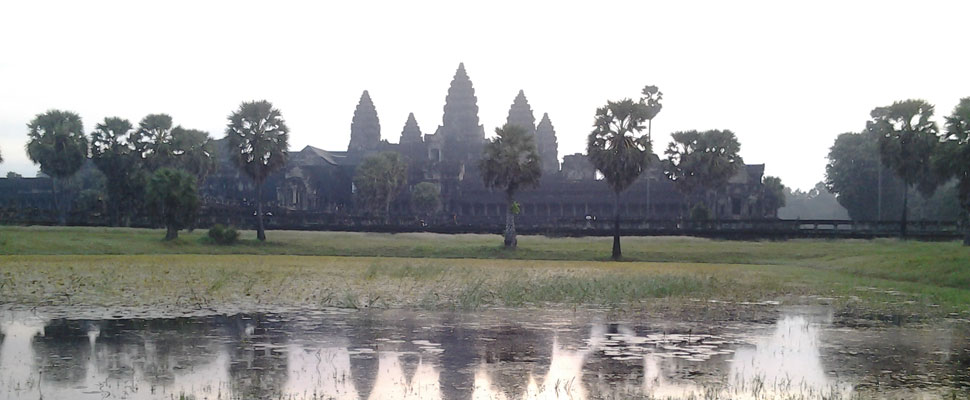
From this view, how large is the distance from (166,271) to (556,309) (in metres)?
16.5

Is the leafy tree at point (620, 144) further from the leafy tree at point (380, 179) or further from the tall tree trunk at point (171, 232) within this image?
the leafy tree at point (380, 179)

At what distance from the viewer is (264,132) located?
66.4m

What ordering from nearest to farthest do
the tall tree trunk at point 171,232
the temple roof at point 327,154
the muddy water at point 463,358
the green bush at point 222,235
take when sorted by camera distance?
1. the muddy water at point 463,358
2. the tall tree trunk at point 171,232
3. the green bush at point 222,235
4. the temple roof at point 327,154

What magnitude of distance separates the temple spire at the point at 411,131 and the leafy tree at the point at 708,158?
6165 centimetres

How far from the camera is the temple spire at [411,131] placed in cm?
13938

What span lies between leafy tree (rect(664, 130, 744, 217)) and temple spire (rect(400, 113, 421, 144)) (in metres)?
61.6

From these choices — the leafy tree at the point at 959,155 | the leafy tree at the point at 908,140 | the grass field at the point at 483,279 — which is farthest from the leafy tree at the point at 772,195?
the leafy tree at the point at 959,155

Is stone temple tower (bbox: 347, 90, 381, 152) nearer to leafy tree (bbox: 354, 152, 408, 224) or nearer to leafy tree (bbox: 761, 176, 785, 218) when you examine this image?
leafy tree (bbox: 354, 152, 408, 224)

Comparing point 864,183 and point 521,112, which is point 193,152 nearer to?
point 521,112

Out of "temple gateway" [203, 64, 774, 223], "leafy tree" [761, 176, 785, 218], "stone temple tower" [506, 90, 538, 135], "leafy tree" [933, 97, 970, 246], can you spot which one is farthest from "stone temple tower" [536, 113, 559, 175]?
"leafy tree" [933, 97, 970, 246]

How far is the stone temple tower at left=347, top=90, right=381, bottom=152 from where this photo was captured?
138625 mm

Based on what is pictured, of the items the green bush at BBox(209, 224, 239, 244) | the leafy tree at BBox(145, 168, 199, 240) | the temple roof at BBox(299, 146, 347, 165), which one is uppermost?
the temple roof at BBox(299, 146, 347, 165)

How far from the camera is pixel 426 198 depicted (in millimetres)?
106375

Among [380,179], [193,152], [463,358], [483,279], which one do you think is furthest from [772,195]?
[463,358]
